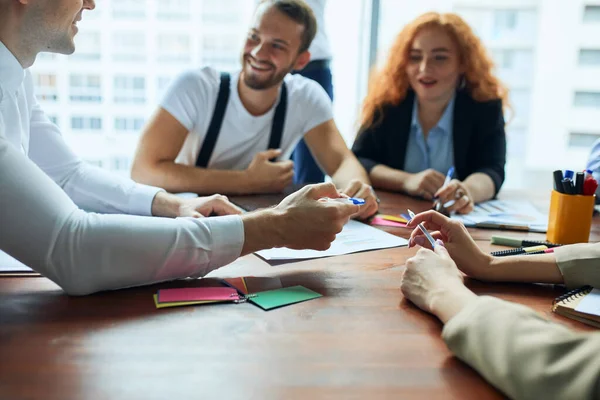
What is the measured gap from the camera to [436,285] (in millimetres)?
905

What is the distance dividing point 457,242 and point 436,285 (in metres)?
0.20

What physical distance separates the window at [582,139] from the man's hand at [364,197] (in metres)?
2.11

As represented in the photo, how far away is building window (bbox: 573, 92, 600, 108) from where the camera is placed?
10.2 feet

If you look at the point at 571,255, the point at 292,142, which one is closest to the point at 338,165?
the point at 292,142

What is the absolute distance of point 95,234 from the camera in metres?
0.93

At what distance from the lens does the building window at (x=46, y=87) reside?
9.31 ft

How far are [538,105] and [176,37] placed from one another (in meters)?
1.91

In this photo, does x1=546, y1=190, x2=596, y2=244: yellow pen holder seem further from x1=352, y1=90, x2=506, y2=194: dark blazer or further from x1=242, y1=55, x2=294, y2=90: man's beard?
x1=242, y1=55, x2=294, y2=90: man's beard

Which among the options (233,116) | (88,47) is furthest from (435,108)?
(88,47)

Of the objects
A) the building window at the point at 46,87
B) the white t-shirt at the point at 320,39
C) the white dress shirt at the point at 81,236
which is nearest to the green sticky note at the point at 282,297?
the white dress shirt at the point at 81,236

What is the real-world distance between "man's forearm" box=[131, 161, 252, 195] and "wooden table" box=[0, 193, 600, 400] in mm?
726

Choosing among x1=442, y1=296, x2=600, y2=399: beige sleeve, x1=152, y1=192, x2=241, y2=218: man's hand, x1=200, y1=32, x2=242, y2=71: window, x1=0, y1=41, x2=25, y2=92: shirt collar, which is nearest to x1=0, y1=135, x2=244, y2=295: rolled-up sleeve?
x1=0, y1=41, x2=25, y2=92: shirt collar

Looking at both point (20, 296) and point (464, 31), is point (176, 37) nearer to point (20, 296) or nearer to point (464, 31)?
point (464, 31)

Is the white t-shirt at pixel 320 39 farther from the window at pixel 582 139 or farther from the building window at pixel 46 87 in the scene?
the window at pixel 582 139
